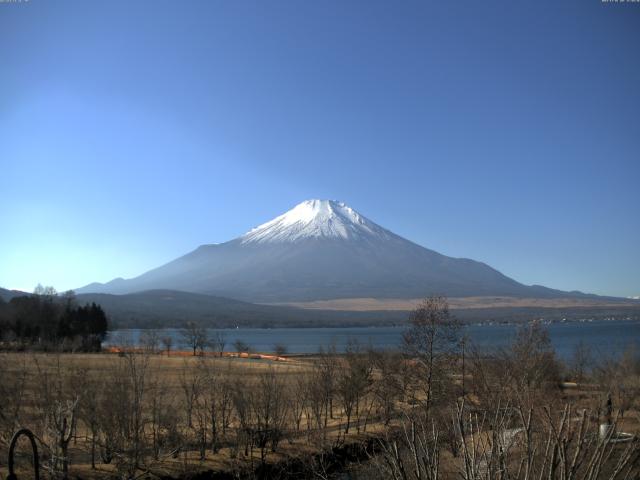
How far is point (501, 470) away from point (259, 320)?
634 feet

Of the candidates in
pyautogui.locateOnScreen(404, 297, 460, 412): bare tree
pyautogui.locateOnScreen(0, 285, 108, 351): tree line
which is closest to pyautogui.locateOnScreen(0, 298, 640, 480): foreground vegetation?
pyautogui.locateOnScreen(404, 297, 460, 412): bare tree

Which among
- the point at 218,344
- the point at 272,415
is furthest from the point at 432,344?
the point at 218,344

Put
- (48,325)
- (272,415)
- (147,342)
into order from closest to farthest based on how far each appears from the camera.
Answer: (272,415) < (147,342) < (48,325)

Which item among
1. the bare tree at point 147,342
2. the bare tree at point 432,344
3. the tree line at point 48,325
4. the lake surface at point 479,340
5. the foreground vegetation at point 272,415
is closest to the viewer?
the foreground vegetation at point 272,415

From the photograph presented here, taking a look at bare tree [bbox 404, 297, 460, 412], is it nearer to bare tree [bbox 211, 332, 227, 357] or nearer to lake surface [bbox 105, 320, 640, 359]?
lake surface [bbox 105, 320, 640, 359]

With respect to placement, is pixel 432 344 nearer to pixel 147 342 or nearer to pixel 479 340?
pixel 147 342

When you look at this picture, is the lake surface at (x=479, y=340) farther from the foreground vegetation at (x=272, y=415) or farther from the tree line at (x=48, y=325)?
the foreground vegetation at (x=272, y=415)

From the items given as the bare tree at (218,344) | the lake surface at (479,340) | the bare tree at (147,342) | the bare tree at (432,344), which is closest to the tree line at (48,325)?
the lake surface at (479,340)

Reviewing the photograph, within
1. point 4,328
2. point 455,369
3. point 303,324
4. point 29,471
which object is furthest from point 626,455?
point 303,324

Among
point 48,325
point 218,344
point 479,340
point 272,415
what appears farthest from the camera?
point 218,344

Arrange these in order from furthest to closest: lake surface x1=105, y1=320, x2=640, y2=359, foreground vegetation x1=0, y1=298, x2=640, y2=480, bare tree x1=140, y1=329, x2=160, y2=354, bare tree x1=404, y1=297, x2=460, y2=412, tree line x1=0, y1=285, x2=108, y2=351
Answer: tree line x1=0, y1=285, x2=108, y2=351, lake surface x1=105, y1=320, x2=640, y2=359, bare tree x1=140, y1=329, x2=160, y2=354, bare tree x1=404, y1=297, x2=460, y2=412, foreground vegetation x1=0, y1=298, x2=640, y2=480

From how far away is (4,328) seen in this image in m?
71.9

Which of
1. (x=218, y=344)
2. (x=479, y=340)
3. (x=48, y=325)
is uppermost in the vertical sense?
(x=48, y=325)

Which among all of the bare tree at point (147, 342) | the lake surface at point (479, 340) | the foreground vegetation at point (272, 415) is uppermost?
the bare tree at point (147, 342)
